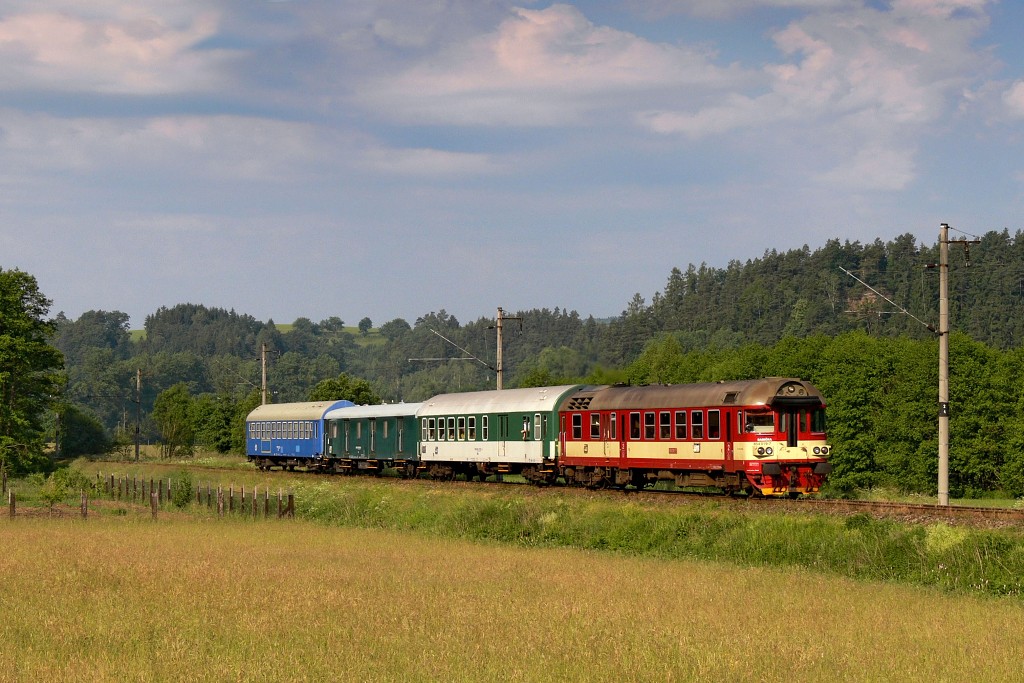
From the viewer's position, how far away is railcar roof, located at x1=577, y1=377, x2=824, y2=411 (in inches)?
1403

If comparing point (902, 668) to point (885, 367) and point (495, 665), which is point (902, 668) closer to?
point (495, 665)

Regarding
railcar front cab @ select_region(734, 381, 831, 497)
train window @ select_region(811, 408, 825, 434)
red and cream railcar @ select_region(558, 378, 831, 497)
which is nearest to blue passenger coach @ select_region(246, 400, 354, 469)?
red and cream railcar @ select_region(558, 378, 831, 497)

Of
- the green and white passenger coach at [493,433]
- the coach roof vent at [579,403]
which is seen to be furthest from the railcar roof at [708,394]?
the green and white passenger coach at [493,433]

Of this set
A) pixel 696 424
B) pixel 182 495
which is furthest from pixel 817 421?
pixel 182 495

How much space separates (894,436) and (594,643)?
50.9 m

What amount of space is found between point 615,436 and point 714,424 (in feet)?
17.5

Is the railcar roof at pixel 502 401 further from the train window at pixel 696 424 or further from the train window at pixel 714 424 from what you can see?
the train window at pixel 714 424

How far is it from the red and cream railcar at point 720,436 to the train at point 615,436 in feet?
0.10

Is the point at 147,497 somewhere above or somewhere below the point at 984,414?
below

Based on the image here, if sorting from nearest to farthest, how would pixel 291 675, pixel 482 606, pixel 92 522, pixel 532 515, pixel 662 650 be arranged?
pixel 291 675 < pixel 662 650 < pixel 482 606 < pixel 532 515 < pixel 92 522

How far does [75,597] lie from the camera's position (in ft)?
80.5

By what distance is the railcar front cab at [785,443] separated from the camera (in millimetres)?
35344

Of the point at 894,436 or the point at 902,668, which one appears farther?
the point at 894,436

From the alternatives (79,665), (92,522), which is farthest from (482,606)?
(92,522)
